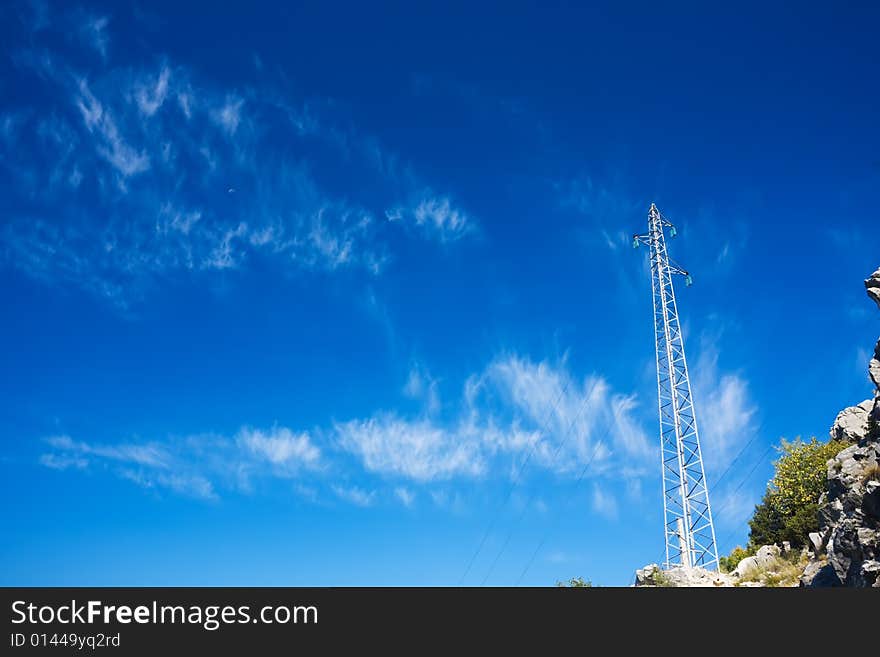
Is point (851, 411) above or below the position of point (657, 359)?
below

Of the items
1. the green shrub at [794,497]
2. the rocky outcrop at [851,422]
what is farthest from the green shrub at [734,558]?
the rocky outcrop at [851,422]

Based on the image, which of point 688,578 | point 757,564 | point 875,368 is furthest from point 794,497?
point 875,368

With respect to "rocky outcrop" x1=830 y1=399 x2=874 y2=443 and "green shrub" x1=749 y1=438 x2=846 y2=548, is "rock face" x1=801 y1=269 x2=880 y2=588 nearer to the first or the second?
"green shrub" x1=749 y1=438 x2=846 y2=548

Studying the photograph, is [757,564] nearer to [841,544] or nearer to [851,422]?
[851,422]

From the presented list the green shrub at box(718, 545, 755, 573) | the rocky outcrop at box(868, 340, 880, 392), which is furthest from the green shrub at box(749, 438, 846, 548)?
the rocky outcrop at box(868, 340, 880, 392)

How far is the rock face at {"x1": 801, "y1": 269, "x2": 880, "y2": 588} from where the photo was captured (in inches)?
914

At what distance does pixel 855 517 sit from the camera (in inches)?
966
